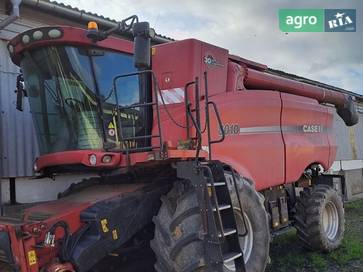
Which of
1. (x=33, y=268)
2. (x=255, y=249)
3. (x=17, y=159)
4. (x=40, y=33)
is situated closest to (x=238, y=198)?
(x=255, y=249)

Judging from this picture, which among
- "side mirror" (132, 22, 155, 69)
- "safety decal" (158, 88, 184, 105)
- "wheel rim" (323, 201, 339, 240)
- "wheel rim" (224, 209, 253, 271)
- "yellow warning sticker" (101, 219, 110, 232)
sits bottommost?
"wheel rim" (323, 201, 339, 240)

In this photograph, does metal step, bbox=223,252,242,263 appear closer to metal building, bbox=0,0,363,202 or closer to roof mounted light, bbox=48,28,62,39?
roof mounted light, bbox=48,28,62,39

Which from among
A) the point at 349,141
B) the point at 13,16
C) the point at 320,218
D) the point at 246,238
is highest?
the point at 13,16

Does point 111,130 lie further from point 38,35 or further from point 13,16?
point 13,16

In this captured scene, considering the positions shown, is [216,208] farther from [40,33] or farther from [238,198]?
[40,33]

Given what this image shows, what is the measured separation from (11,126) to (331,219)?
199 inches

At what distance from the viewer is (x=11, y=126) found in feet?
20.8

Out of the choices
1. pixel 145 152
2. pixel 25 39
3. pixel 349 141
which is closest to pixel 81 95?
pixel 25 39

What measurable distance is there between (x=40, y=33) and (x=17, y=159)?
237 centimetres

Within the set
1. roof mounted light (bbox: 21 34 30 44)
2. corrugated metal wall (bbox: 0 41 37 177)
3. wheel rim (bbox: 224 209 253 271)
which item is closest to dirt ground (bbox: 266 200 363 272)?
wheel rim (bbox: 224 209 253 271)

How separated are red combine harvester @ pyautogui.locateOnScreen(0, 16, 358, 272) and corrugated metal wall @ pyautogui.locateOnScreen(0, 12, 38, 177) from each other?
0.96 meters

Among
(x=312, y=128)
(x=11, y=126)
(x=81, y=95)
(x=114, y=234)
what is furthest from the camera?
(x=312, y=128)

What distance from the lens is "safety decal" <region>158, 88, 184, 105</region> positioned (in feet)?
17.1

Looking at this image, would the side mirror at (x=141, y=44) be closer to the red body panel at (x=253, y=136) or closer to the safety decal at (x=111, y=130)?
the safety decal at (x=111, y=130)
